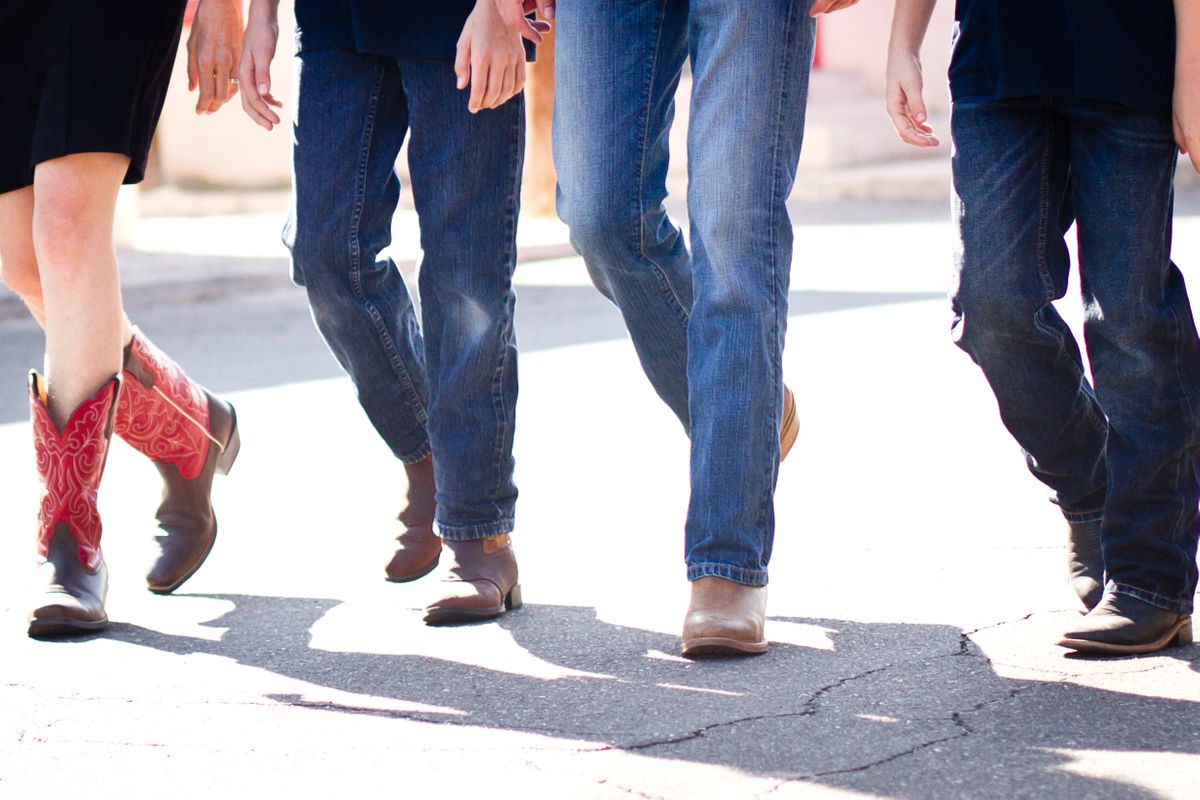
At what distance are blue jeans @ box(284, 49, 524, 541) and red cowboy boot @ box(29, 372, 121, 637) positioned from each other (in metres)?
0.48

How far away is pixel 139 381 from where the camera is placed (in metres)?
3.24

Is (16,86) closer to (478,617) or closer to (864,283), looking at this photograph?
(478,617)

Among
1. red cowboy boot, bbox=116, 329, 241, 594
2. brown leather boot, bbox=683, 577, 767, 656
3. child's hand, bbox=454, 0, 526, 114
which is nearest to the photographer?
brown leather boot, bbox=683, 577, 767, 656

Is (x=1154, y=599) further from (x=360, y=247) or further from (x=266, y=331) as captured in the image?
(x=266, y=331)

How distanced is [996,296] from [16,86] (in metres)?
1.68

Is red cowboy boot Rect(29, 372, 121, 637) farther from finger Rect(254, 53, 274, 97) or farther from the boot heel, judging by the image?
finger Rect(254, 53, 274, 97)

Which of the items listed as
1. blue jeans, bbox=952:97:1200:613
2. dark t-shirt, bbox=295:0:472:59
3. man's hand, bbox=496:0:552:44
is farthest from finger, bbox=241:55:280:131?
blue jeans, bbox=952:97:1200:613

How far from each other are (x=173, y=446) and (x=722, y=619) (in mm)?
1242

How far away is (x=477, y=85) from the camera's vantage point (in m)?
2.77

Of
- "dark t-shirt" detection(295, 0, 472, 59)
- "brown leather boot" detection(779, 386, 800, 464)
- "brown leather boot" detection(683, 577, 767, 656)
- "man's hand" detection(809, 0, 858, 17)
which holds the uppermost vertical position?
"man's hand" detection(809, 0, 858, 17)

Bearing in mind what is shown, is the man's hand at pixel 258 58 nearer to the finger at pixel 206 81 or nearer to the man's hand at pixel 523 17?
the finger at pixel 206 81

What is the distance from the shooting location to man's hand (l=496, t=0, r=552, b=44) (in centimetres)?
280

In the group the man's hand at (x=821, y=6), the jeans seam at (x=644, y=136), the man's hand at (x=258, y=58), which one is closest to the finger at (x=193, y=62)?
the man's hand at (x=258, y=58)

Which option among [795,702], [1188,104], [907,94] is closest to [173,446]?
[795,702]
